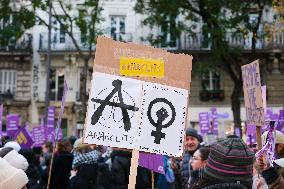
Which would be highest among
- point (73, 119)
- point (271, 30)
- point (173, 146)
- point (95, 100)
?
point (271, 30)

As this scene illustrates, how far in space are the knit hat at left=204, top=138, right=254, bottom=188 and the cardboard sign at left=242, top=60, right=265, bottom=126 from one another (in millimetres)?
2245

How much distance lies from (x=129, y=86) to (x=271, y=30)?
1397 centimetres

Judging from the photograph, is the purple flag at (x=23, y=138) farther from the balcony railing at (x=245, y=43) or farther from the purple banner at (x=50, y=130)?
the balcony railing at (x=245, y=43)

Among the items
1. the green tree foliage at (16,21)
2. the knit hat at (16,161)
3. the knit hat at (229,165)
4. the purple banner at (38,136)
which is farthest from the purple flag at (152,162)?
the green tree foliage at (16,21)

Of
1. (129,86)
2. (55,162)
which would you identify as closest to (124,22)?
(55,162)

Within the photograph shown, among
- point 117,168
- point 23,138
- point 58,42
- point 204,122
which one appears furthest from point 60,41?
point 117,168

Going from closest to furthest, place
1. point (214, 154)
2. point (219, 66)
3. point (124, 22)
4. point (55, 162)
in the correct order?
point (214, 154) → point (55, 162) → point (219, 66) → point (124, 22)

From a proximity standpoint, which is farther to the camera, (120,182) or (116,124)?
(120,182)

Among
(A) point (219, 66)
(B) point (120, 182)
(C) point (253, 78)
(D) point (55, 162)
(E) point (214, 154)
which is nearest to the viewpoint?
(E) point (214, 154)

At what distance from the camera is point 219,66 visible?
24750 mm

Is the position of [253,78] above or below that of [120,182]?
above

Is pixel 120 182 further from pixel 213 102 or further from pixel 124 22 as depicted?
pixel 124 22

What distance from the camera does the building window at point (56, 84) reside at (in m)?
25.7

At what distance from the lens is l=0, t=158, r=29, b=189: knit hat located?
276 cm
